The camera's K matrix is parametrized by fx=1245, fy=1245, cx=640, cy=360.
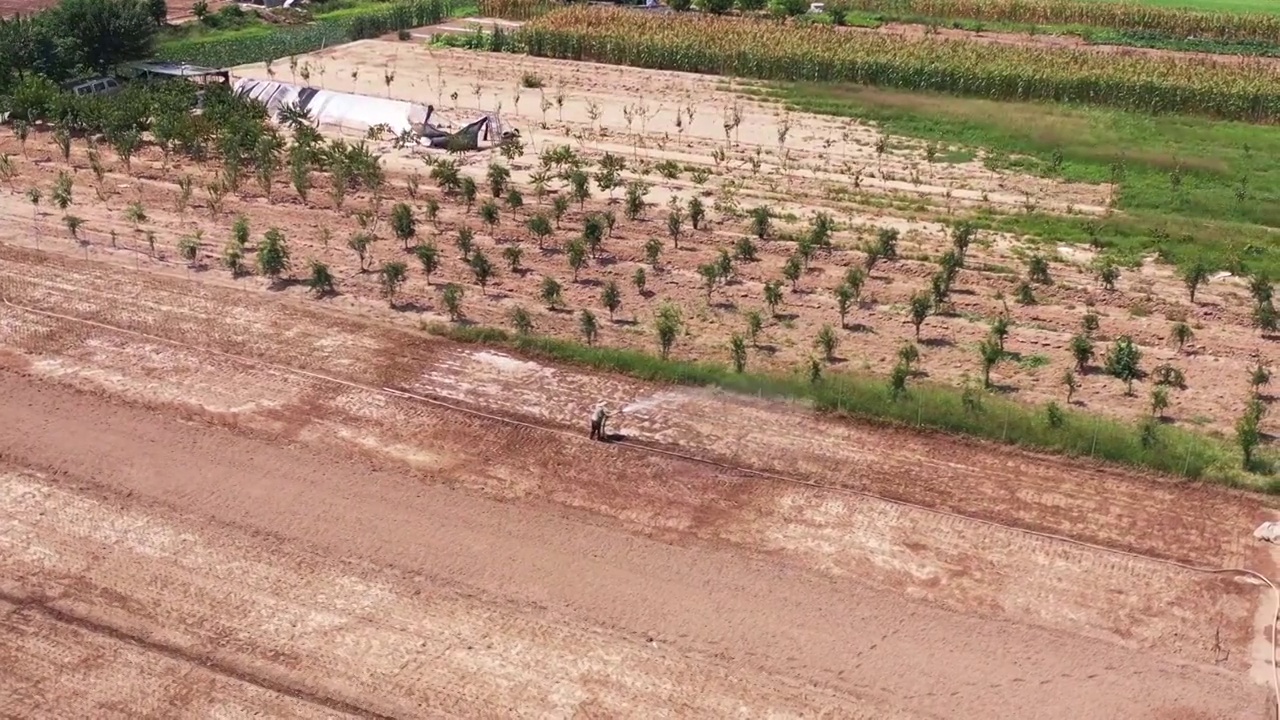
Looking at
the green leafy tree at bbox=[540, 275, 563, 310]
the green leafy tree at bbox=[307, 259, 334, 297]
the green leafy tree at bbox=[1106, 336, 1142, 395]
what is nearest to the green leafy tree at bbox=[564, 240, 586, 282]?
the green leafy tree at bbox=[540, 275, 563, 310]

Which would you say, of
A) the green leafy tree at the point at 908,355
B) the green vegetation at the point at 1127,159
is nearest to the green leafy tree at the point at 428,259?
the green leafy tree at the point at 908,355

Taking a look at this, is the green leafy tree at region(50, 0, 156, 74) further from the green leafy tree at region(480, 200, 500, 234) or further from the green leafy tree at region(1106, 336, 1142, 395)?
the green leafy tree at region(1106, 336, 1142, 395)

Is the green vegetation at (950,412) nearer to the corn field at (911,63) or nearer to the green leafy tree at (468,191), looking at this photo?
the green leafy tree at (468,191)

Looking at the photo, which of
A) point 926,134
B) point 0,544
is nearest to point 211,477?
point 0,544

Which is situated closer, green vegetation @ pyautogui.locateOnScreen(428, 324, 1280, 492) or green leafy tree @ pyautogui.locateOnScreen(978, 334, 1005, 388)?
green vegetation @ pyautogui.locateOnScreen(428, 324, 1280, 492)

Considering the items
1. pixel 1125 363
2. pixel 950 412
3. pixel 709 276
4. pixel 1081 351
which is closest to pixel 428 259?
pixel 709 276

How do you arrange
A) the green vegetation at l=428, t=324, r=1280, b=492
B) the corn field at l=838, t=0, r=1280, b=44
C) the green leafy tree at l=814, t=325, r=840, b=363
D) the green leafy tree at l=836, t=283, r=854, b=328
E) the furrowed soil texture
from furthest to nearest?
the corn field at l=838, t=0, r=1280, b=44, the green leafy tree at l=836, t=283, r=854, b=328, the green leafy tree at l=814, t=325, r=840, b=363, the green vegetation at l=428, t=324, r=1280, b=492, the furrowed soil texture

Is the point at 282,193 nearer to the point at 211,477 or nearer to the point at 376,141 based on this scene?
the point at 376,141
